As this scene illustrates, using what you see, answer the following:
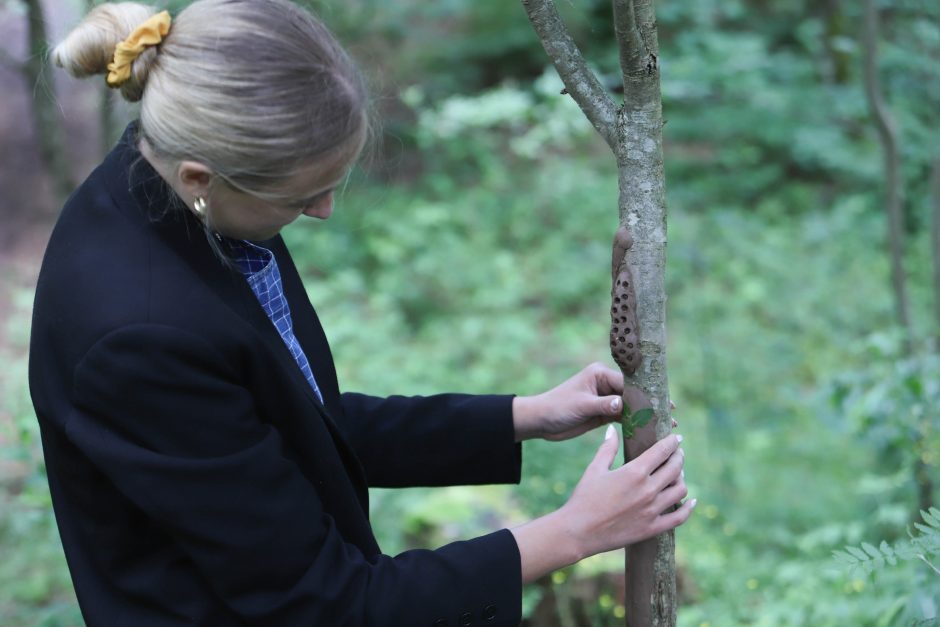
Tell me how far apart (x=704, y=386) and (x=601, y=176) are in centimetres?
277

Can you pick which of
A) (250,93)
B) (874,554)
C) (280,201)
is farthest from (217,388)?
(874,554)

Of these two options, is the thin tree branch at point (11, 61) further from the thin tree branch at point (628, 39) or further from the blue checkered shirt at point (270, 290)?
the thin tree branch at point (628, 39)

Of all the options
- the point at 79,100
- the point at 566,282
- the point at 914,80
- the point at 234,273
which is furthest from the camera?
the point at 79,100

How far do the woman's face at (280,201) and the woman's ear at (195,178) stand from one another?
13 millimetres

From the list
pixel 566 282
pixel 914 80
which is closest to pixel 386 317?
pixel 566 282

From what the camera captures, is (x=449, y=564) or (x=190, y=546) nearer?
(x=190, y=546)

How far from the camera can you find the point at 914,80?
4570 millimetres

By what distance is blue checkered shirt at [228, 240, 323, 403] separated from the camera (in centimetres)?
146

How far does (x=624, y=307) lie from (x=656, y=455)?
24cm

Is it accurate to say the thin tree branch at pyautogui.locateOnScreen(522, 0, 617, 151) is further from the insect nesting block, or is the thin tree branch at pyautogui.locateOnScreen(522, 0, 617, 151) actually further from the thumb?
the thumb

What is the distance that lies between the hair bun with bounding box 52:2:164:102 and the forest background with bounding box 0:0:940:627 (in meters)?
0.36

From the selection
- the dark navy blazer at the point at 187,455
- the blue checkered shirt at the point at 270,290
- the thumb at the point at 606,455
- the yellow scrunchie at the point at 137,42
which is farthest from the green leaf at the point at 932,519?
the yellow scrunchie at the point at 137,42

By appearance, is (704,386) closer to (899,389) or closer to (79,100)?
(899,389)

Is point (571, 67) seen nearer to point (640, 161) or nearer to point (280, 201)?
point (640, 161)
